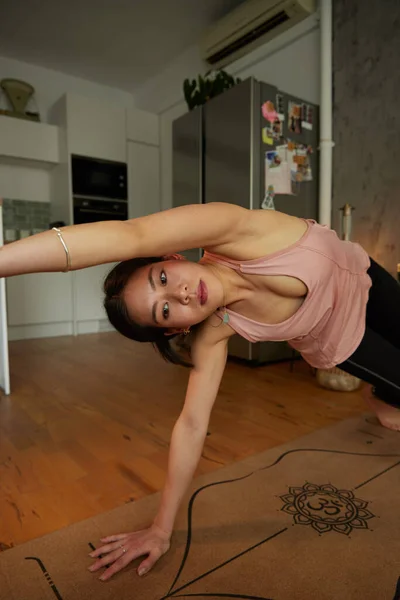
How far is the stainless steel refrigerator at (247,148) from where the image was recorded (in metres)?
2.61

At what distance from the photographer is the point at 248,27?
10.5 feet

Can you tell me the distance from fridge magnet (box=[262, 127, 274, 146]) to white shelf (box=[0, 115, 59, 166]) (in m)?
2.37

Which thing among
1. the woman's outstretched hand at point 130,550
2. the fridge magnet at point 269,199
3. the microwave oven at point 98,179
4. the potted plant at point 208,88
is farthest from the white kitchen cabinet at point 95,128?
the woman's outstretched hand at point 130,550

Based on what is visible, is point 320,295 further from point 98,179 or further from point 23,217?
point 23,217

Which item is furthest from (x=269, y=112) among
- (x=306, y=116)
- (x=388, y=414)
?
(x=388, y=414)

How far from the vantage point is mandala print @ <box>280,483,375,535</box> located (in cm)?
107

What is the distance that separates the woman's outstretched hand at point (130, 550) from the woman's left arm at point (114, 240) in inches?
27.8

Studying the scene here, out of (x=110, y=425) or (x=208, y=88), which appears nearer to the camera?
(x=110, y=425)

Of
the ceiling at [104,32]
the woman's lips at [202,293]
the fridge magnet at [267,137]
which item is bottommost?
the woman's lips at [202,293]

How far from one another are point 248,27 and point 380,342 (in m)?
3.12

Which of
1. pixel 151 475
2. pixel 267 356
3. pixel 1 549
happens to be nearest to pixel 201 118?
pixel 267 356

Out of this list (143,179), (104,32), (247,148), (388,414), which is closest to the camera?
(388,414)

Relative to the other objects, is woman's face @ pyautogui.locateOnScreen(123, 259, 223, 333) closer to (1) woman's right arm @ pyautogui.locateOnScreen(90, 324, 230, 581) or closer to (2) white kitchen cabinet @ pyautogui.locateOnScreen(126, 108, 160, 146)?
(1) woman's right arm @ pyautogui.locateOnScreen(90, 324, 230, 581)

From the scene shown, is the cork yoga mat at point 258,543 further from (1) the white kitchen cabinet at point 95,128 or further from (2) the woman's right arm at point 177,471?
(1) the white kitchen cabinet at point 95,128
